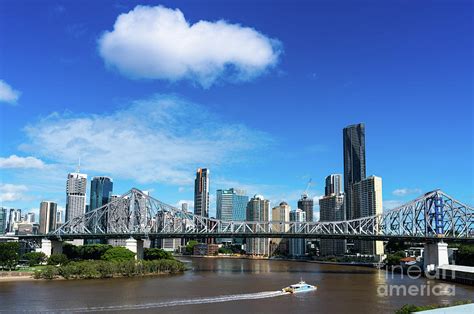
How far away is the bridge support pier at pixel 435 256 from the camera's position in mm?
83375

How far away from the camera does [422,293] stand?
166ft

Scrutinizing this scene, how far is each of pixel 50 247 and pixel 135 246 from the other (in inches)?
775

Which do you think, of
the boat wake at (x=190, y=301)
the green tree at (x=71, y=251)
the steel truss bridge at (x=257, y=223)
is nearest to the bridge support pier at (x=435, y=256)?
the steel truss bridge at (x=257, y=223)

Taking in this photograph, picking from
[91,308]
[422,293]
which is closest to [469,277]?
[422,293]

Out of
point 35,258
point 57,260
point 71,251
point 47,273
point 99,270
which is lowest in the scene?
point 47,273

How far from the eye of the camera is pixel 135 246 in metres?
94.3

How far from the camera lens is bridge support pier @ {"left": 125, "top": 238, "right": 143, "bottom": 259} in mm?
92925

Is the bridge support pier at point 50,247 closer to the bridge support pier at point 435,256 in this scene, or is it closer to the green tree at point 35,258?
the green tree at point 35,258

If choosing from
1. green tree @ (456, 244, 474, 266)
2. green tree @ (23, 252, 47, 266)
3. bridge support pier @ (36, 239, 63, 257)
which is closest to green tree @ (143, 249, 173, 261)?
green tree @ (23, 252, 47, 266)

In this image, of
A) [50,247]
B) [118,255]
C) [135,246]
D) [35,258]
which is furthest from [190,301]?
[50,247]

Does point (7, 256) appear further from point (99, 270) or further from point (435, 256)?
point (435, 256)

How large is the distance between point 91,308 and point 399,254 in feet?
298

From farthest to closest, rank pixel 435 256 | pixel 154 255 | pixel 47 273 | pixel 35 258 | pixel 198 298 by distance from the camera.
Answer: pixel 154 255
pixel 435 256
pixel 35 258
pixel 47 273
pixel 198 298

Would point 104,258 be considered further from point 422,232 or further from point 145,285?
point 422,232
